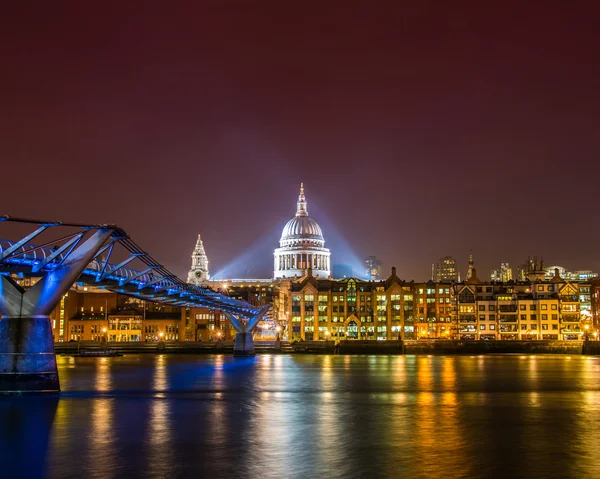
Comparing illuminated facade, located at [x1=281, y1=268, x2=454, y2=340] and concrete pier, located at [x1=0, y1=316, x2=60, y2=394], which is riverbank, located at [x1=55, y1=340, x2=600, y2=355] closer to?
illuminated facade, located at [x1=281, y1=268, x2=454, y2=340]

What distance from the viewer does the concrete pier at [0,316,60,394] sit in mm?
51684

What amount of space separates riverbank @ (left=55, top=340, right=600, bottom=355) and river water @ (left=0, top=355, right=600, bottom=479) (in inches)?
2682

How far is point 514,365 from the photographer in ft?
342

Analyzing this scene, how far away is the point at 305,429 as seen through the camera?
43188mm

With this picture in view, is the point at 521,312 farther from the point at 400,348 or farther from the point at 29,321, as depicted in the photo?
the point at 29,321

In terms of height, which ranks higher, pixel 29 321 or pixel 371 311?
pixel 371 311

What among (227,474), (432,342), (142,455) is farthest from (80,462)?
(432,342)

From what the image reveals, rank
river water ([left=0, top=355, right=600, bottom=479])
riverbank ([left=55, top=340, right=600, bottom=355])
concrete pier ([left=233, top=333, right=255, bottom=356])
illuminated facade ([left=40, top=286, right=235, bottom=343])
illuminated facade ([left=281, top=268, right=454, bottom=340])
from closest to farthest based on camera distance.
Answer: river water ([left=0, top=355, right=600, bottom=479]), concrete pier ([left=233, top=333, right=255, bottom=356]), riverbank ([left=55, top=340, right=600, bottom=355]), illuminated facade ([left=281, top=268, right=454, bottom=340]), illuminated facade ([left=40, top=286, right=235, bottom=343])

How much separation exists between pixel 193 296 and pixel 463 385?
4136cm

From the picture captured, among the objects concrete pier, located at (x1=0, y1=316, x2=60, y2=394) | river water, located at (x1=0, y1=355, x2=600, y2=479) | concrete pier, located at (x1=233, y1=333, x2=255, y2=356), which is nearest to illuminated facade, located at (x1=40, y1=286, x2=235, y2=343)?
concrete pier, located at (x1=233, y1=333, x2=255, y2=356)

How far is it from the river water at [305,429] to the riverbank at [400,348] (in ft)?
224

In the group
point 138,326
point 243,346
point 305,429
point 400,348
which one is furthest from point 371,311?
point 305,429

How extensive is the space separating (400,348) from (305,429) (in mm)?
103925

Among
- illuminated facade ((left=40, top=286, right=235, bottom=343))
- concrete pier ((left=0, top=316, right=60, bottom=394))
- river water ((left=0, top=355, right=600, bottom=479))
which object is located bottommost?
river water ((left=0, top=355, right=600, bottom=479))
